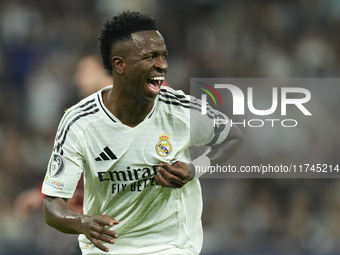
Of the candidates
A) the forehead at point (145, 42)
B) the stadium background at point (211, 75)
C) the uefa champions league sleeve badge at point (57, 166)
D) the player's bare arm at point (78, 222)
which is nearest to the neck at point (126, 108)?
the forehead at point (145, 42)

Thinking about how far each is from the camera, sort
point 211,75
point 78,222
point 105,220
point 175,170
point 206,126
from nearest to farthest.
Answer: point 105,220 < point 78,222 < point 175,170 < point 206,126 < point 211,75

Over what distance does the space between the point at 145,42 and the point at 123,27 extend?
153 mm

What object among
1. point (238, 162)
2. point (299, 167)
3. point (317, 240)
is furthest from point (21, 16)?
point (317, 240)

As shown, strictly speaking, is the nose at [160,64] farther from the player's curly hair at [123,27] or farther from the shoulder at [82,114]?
the shoulder at [82,114]

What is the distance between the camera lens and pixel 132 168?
258cm

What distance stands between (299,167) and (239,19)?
64.3 inches

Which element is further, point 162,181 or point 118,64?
point 118,64

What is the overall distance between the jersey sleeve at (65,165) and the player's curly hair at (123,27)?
472 mm

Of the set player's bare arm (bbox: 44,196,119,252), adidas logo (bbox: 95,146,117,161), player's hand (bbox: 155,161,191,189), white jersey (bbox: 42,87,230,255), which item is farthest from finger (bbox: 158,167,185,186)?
player's bare arm (bbox: 44,196,119,252)

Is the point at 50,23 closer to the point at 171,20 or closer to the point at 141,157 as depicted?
the point at 171,20

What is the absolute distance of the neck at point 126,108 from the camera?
102 inches

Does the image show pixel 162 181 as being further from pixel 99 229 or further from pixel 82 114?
pixel 82 114

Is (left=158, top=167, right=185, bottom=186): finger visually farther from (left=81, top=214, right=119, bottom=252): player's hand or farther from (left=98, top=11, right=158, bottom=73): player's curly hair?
(left=98, top=11, right=158, bottom=73): player's curly hair

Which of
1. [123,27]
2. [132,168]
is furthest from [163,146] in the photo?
[123,27]
